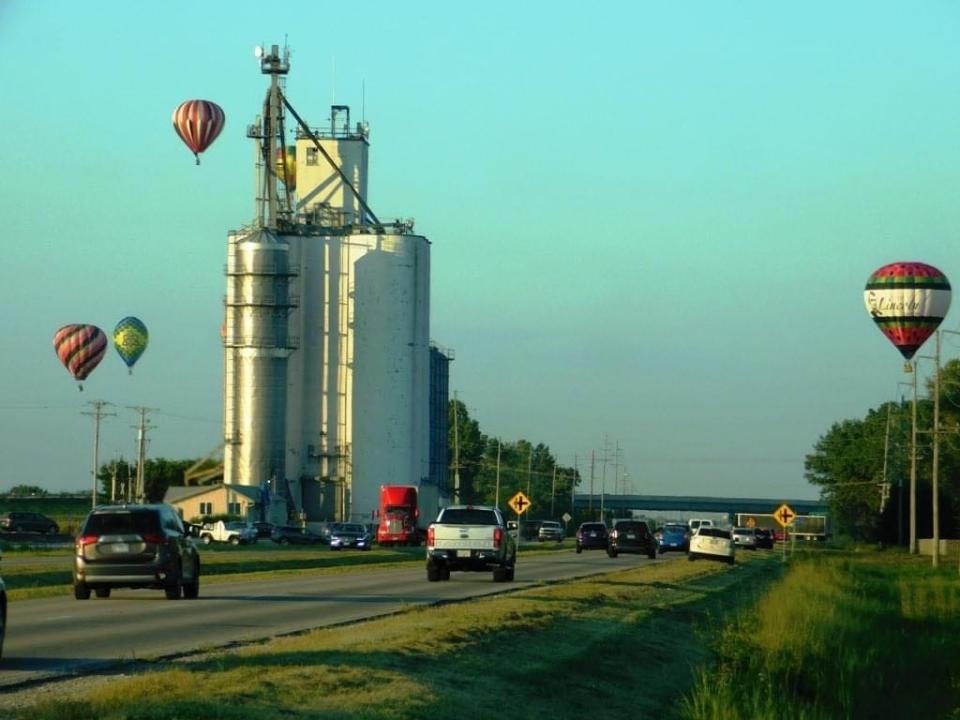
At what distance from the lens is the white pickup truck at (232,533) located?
96.7m

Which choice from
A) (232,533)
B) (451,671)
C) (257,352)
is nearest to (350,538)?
(232,533)

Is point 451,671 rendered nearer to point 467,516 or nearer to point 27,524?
point 467,516

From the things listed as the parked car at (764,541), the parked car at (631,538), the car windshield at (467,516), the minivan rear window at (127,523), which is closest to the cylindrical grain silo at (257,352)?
the parked car at (764,541)

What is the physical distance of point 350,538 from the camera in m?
89.4

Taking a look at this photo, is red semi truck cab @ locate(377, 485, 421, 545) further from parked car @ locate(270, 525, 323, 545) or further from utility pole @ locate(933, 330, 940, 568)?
utility pole @ locate(933, 330, 940, 568)

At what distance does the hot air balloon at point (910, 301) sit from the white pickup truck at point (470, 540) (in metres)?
39.7

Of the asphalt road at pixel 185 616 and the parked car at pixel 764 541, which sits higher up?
the asphalt road at pixel 185 616

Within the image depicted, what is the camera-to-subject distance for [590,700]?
1873cm

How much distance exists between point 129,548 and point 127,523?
18.3 inches

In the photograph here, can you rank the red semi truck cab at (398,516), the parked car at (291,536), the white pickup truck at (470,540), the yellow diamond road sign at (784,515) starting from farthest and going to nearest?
the parked car at (291,536)
the red semi truck cab at (398,516)
the yellow diamond road sign at (784,515)
the white pickup truck at (470,540)

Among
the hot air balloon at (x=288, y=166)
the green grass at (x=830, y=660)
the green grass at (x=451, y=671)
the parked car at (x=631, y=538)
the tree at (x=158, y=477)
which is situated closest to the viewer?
the green grass at (x=451, y=671)

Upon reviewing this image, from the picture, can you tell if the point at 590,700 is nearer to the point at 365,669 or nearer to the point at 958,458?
the point at 365,669

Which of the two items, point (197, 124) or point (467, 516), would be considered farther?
point (197, 124)

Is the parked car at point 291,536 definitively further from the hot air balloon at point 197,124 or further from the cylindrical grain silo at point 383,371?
the hot air balloon at point 197,124
